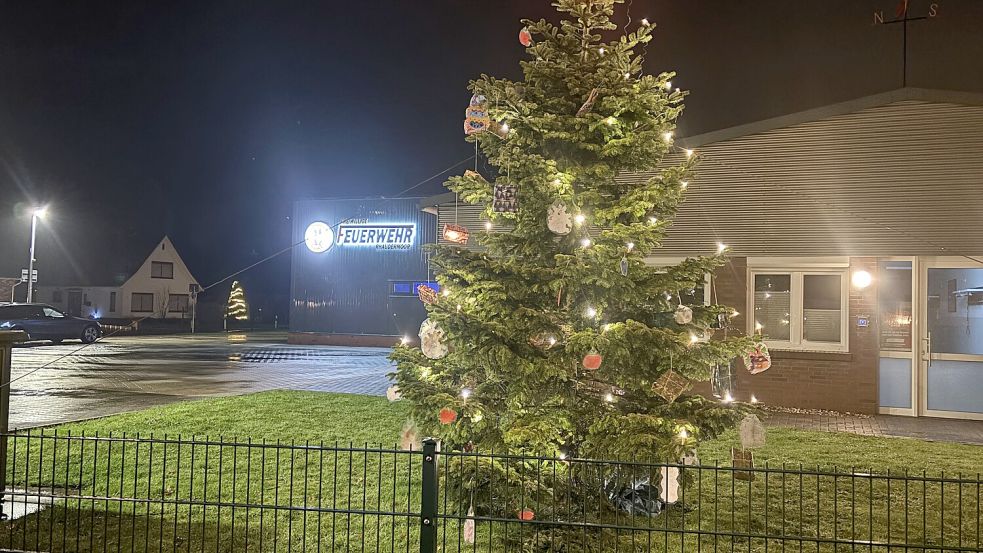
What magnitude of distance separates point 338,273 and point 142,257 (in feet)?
80.2

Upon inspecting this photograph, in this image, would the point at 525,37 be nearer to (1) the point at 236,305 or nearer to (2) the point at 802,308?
(2) the point at 802,308

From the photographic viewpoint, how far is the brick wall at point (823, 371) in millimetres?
11430

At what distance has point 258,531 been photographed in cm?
570

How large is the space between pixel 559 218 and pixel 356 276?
26.6m

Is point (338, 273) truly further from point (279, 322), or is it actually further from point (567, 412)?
point (279, 322)

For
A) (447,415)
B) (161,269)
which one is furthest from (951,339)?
(161,269)

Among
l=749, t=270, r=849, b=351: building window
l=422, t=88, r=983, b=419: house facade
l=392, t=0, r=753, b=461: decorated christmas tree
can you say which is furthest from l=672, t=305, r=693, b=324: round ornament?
l=749, t=270, r=849, b=351: building window

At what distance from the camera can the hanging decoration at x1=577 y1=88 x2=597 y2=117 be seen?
570cm

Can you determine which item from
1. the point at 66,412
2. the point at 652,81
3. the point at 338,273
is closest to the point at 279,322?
the point at 338,273

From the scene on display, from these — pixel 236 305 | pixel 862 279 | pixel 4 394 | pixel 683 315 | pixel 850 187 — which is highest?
pixel 850 187

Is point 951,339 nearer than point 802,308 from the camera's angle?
Yes

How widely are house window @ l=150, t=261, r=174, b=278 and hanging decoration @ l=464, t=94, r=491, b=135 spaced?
49.6 meters

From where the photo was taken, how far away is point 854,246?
37.0 feet

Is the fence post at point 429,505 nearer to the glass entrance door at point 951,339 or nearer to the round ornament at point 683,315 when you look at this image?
the round ornament at point 683,315
